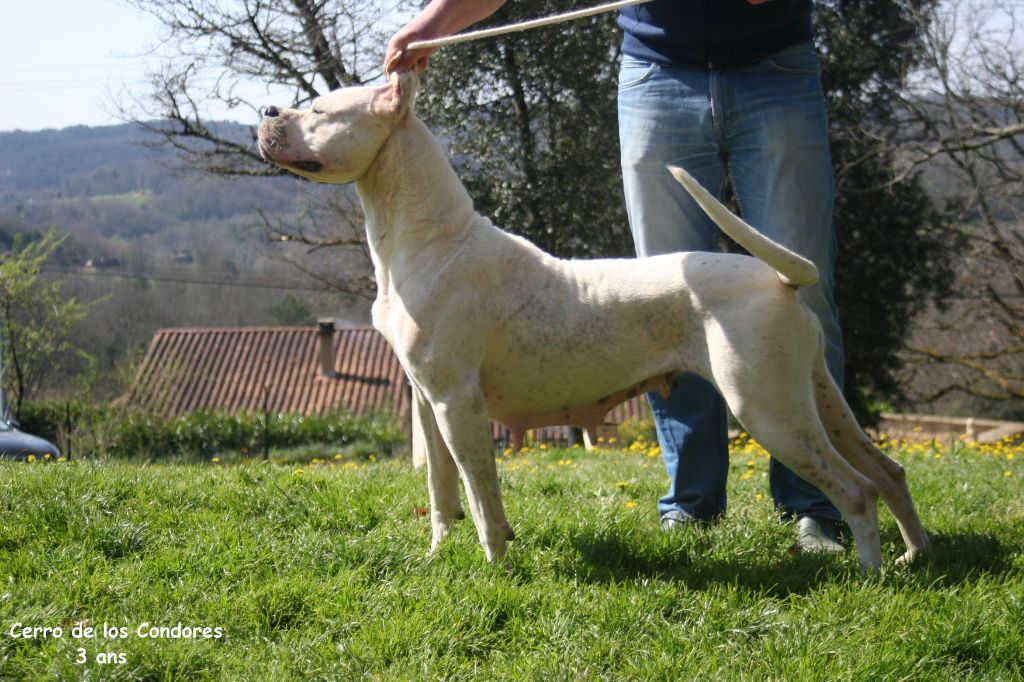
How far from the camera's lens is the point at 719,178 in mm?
4258

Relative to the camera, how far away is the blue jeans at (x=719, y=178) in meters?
4.06

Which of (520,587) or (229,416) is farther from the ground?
(520,587)

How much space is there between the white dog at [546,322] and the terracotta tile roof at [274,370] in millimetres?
24774

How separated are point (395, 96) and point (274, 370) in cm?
3027

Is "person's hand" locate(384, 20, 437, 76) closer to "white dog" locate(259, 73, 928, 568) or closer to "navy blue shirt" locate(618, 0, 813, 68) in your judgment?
"white dog" locate(259, 73, 928, 568)

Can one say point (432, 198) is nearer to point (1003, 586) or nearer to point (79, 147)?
point (1003, 586)

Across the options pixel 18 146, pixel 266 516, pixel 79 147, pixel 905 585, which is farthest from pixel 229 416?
pixel 18 146

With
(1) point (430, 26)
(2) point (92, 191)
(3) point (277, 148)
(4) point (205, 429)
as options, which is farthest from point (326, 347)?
(2) point (92, 191)

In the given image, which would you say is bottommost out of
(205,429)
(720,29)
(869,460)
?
(205,429)

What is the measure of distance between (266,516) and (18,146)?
75742 millimetres

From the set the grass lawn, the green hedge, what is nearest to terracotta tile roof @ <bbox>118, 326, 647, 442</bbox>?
the green hedge

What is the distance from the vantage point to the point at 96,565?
3467mm

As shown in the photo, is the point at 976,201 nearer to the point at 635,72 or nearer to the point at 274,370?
the point at 635,72

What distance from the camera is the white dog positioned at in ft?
11.3
